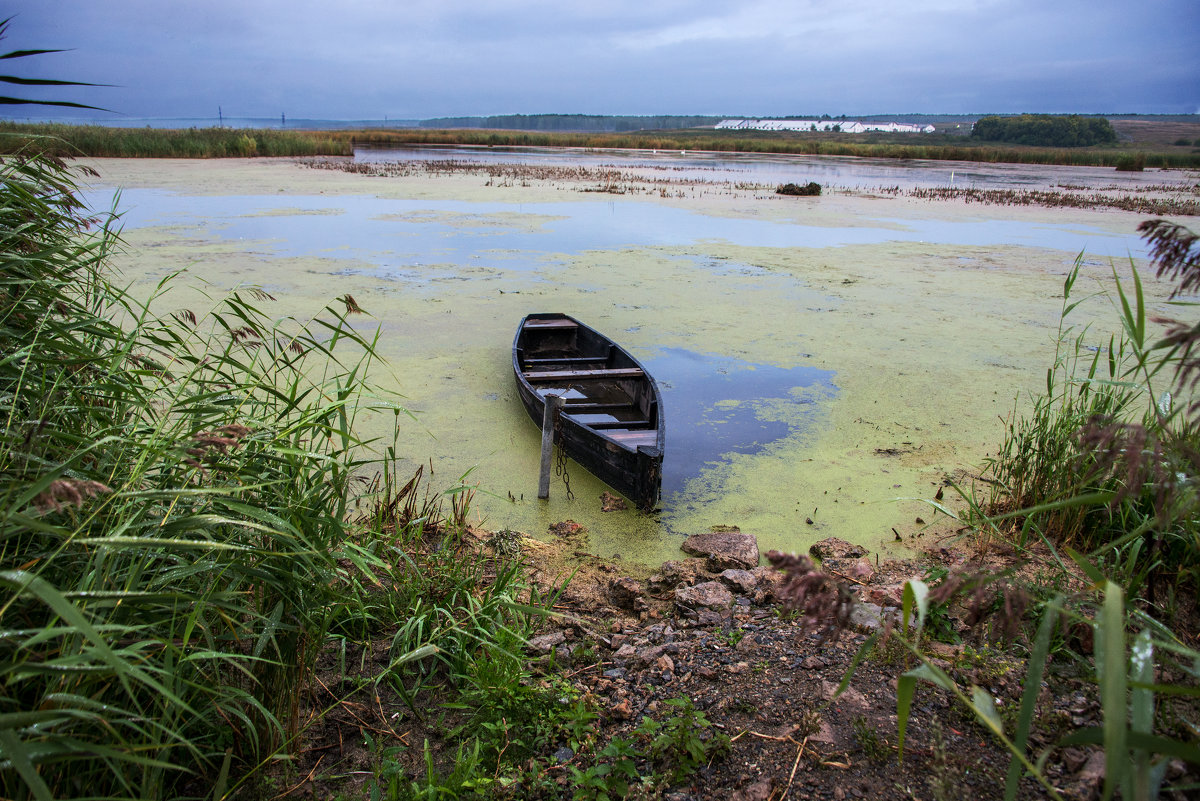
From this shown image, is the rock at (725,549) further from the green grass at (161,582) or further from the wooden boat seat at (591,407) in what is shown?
the wooden boat seat at (591,407)

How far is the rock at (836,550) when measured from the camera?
2.82m

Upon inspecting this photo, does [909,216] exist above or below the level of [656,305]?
above

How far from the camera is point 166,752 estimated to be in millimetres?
1271

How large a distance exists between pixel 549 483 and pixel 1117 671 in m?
2.70

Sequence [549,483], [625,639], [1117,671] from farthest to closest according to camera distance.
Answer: [549,483] < [625,639] < [1117,671]

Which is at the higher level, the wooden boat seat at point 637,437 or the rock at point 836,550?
the wooden boat seat at point 637,437

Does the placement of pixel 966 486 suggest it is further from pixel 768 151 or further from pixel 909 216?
pixel 768 151

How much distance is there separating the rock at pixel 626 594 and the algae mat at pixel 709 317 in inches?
13.3

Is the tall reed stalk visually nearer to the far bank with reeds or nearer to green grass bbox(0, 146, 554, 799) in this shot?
green grass bbox(0, 146, 554, 799)

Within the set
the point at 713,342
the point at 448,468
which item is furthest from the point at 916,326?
the point at 448,468

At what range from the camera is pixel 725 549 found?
2.82m

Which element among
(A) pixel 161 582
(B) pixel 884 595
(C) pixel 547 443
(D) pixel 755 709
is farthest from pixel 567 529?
(A) pixel 161 582

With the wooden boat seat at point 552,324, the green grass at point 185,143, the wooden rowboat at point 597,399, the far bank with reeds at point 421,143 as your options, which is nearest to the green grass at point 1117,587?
the wooden rowboat at point 597,399

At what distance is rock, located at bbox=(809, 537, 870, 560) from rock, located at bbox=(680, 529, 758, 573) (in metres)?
0.25
